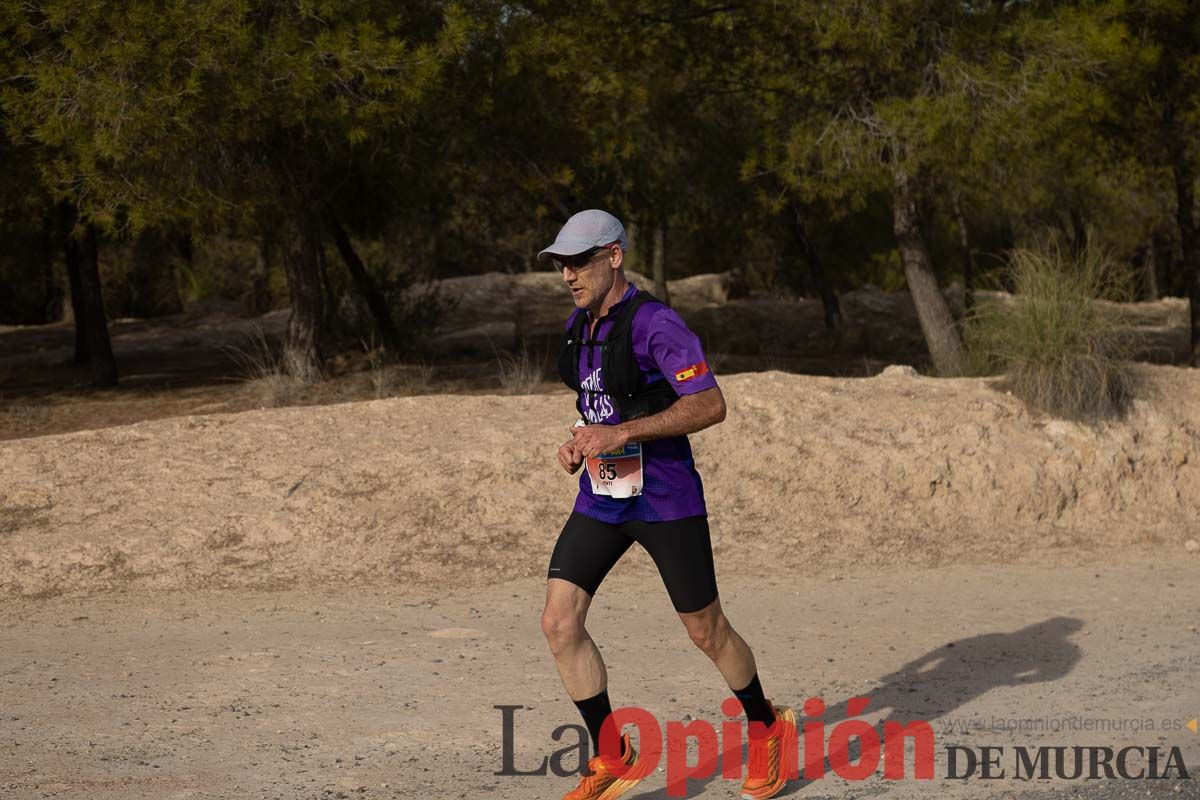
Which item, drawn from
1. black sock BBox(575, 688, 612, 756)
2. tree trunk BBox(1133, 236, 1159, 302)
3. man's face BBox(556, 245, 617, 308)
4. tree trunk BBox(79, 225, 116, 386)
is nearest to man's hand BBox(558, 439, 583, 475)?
man's face BBox(556, 245, 617, 308)

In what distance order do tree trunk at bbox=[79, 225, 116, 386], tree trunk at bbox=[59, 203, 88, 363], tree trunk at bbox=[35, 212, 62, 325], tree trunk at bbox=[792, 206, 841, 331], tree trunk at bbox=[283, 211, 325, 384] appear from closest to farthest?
tree trunk at bbox=[283, 211, 325, 384] → tree trunk at bbox=[79, 225, 116, 386] → tree trunk at bbox=[59, 203, 88, 363] → tree trunk at bbox=[792, 206, 841, 331] → tree trunk at bbox=[35, 212, 62, 325]

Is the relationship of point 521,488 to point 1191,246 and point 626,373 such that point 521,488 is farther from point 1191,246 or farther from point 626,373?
point 1191,246

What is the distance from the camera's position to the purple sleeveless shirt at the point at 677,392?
427cm

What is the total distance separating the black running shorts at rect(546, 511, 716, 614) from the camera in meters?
4.38

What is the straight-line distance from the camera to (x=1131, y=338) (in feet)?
35.4

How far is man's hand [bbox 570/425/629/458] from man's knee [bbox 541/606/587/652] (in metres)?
0.50

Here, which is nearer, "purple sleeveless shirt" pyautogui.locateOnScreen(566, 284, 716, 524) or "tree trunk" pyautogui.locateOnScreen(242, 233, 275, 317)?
"purple sleeveless shirt" pyautogui.locateOnScreen(566, 284, 716, 524)

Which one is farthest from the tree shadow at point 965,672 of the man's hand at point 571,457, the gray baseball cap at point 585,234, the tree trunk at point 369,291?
the tree trunk at point 369,291

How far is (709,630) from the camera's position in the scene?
4.47 metres

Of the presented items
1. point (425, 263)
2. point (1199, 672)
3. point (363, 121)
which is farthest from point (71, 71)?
point (425, 263)

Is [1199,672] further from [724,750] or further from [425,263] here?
[425,263]

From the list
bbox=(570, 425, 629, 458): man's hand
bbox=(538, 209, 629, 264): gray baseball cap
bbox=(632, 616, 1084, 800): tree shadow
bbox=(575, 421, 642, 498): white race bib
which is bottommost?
bbox=(632, 616, 1084, 800): tree shadow

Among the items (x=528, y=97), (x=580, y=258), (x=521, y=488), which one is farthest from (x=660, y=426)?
(x=528, y=97)

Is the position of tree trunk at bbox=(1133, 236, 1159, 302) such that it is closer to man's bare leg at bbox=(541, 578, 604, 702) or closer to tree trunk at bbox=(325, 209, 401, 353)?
tree trunk at bbox=(325, 209, 401, 353)
